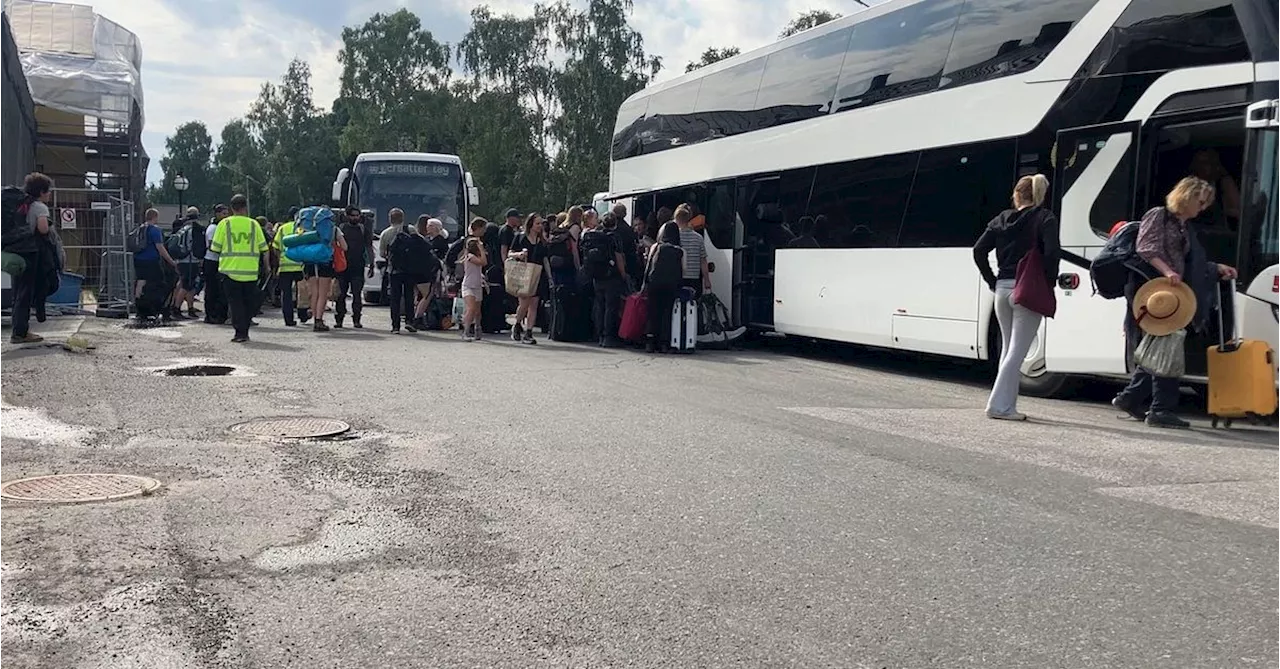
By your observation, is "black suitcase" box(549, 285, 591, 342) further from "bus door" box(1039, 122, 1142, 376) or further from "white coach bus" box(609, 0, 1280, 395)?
"bus door" box(1039, 122, 1142, 376)

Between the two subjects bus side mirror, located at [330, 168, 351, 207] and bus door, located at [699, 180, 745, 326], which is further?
bus side mirror, located at [330, 168, 351, 207]

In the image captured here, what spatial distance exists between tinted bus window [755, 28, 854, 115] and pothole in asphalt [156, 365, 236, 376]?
763 centimetres

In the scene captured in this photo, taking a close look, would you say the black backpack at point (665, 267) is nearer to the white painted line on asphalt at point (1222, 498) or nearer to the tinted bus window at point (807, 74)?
the tinted bus window at point (807, 74)

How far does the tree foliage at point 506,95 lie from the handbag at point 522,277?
43.8 metres

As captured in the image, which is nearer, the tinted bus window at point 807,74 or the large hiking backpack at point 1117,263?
the large hiking backpack at point 1117,263

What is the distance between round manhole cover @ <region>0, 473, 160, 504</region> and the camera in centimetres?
588

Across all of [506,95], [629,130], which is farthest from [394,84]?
[629,130]

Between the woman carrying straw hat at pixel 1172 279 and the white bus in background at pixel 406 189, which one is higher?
the white bus in background at pixel 406 189

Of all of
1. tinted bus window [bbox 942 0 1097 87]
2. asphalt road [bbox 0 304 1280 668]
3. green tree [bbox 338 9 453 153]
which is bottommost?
asphalt road [bbox 0 304 1280 668]

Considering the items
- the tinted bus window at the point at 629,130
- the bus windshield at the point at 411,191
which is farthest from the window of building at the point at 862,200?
the bus windshield at the point at 411,191

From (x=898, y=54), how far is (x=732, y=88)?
422 cm

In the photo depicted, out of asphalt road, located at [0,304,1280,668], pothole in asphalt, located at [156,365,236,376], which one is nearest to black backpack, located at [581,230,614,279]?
pothole in asphalt, located at [156,365,236,376]

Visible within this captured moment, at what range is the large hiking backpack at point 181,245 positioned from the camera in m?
19.4

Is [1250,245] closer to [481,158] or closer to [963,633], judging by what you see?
[963,633]
